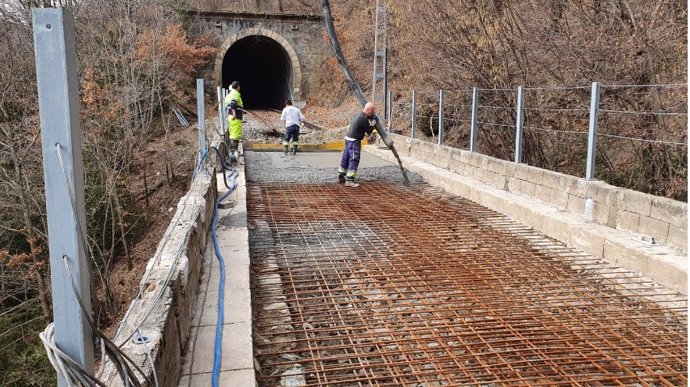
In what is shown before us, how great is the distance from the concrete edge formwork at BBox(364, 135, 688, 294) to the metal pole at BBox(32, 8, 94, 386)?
4.65 meters

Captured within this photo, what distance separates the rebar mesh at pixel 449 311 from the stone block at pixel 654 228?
594mm

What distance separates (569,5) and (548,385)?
794 centimetres

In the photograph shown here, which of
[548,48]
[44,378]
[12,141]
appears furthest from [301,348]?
[12,141]

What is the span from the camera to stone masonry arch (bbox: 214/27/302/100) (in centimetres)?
2764

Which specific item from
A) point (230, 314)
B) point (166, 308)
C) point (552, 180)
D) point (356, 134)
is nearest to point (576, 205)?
point (552, 180)

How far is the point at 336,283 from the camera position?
506 cm

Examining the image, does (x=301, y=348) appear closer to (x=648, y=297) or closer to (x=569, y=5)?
(x=648, y=297)

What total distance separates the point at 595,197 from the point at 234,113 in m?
8.94

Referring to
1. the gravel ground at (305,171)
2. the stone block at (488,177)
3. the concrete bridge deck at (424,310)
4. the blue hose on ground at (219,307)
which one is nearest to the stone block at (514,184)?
the stone block at (488,177)

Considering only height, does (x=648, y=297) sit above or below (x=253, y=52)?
below

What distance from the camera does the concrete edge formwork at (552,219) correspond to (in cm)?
514

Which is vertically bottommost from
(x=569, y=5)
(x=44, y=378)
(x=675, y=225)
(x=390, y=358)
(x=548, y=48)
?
(x=44, y=378)

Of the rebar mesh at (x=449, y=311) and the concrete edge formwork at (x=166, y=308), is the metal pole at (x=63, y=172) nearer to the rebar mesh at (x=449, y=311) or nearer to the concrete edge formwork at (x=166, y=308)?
the concrete edge formwork at (x=166, y=308)

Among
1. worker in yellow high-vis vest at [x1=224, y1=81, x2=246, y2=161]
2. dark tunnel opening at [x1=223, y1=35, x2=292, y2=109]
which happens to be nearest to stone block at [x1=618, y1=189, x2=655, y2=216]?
worker in yellow high-vis vest at [x1=224, y1=81, x2=246, y2=161]
